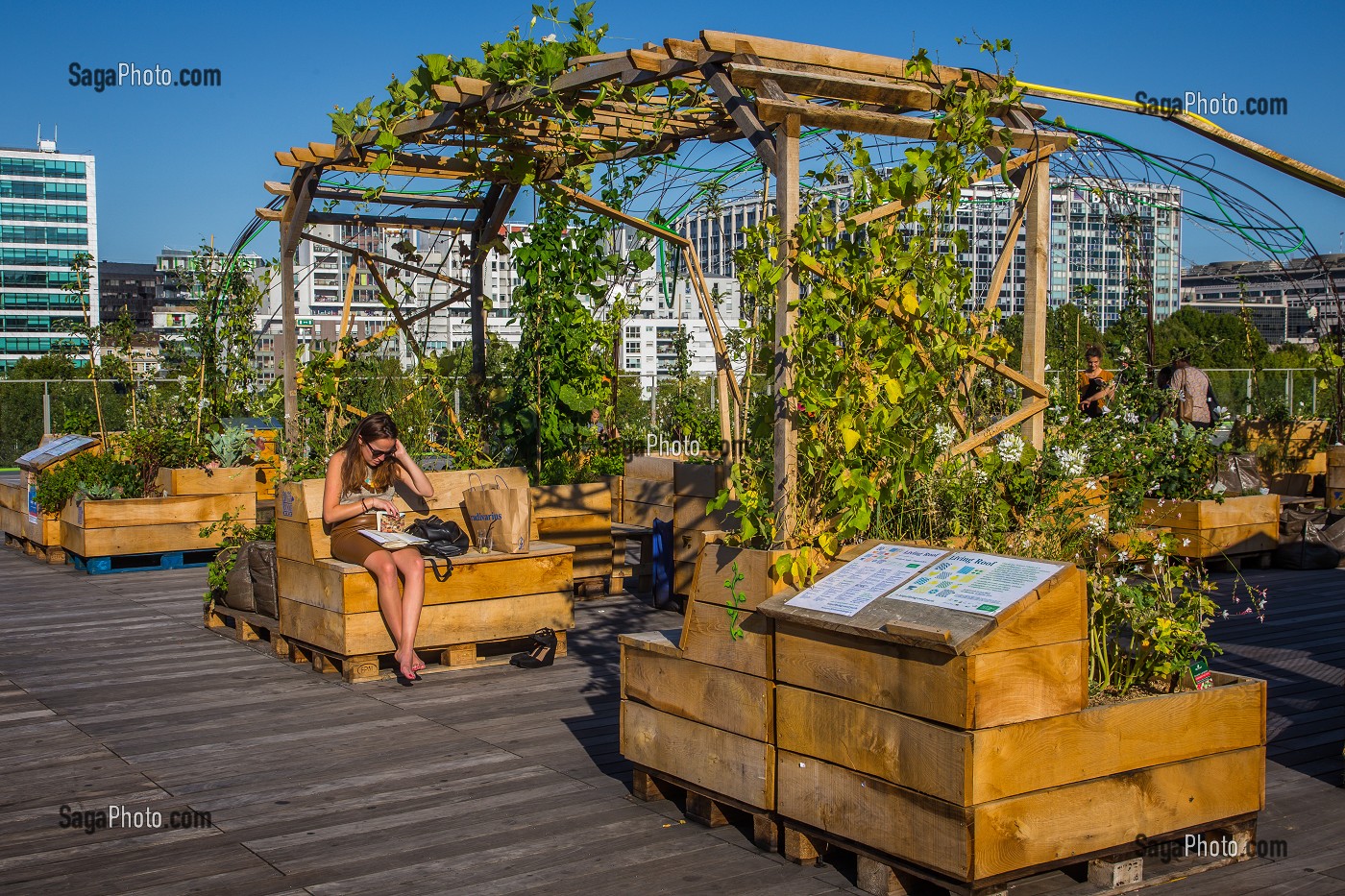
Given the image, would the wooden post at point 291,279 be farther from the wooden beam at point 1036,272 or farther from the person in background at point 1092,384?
the person in background at point 1092,384

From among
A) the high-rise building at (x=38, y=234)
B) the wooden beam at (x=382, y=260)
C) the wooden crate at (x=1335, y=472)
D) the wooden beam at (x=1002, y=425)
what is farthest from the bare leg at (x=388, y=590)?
the high-rise building at (x=38, y=234)

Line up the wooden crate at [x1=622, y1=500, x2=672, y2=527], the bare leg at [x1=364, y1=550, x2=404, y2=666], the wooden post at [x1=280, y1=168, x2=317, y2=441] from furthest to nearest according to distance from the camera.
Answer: the wooden crate at [x1=622, y1=500, x2=672, y2=527] → the wooden post at [x1=280, y1=168, x2=317, y2=441] → the bare leg at [x1=364, y1=550, x2=404, y2=666]

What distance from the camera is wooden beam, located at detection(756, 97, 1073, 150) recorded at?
178 inches

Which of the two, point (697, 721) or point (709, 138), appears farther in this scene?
point (709, 138)

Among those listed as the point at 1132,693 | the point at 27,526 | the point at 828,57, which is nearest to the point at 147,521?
the point at 27,526

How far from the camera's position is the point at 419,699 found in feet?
21.6

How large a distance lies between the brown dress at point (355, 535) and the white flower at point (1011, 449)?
141 inches

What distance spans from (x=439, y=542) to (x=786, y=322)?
11.0ft

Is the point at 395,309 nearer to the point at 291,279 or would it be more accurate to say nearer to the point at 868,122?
the point at 291,279

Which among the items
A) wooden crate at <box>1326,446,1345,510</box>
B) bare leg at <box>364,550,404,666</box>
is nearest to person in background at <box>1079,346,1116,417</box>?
wooden crate at <box>1326,446,1345,510</box>

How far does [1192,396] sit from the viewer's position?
11250mm

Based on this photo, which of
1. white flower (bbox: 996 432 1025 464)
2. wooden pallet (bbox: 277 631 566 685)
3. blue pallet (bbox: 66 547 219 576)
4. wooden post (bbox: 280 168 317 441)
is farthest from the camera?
blue pallet (bbox: 66 547 219 576)

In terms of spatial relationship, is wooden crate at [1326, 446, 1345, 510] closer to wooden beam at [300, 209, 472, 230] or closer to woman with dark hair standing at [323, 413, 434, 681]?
wooden beam at [300, 209, 472, 230]

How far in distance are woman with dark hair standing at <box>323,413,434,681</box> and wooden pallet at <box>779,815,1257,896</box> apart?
10.6ft
